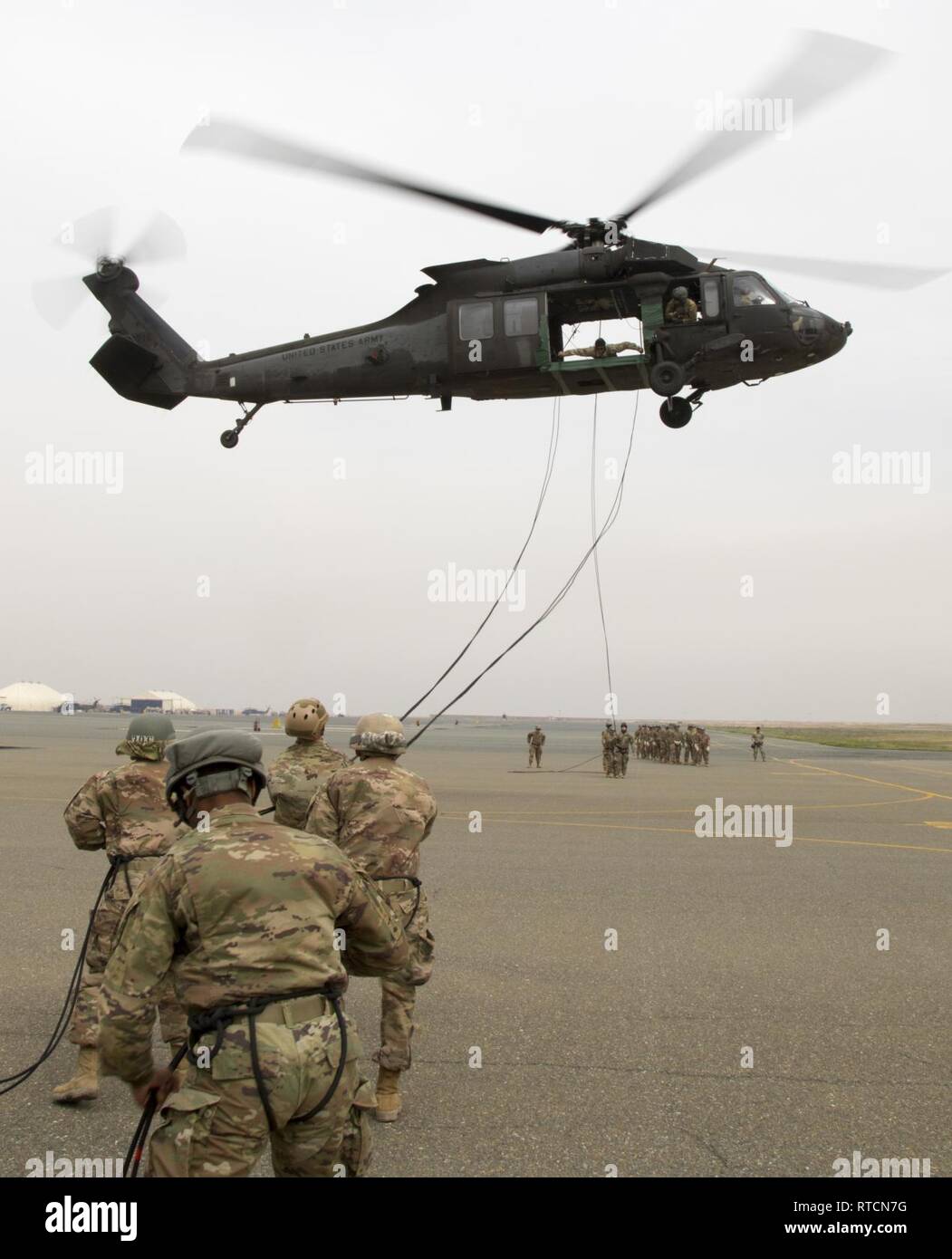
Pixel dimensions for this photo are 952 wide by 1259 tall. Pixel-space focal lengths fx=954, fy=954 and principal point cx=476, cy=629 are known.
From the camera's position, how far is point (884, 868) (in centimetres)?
1216

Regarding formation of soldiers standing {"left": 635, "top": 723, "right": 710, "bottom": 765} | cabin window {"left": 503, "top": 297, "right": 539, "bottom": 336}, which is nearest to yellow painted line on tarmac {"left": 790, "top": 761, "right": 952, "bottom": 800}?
formation of soldiers standing {"left": 635, "top": 723, "right": 710, "bottom": 765}

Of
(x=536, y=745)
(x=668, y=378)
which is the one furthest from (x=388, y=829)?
(x=536, y=745)

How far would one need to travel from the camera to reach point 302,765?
21.1 feet

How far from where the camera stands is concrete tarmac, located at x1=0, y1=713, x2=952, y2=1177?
4.49m

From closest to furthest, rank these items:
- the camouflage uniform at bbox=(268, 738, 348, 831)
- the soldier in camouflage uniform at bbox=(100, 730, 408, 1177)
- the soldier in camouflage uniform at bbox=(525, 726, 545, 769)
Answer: the soldier in camouflage uniform at bbox=(100, 730, 408, 1177), the camouflage uniform at bbox=(268, 738, 348, 831), the soldier in camouflage uniform at bbox=(525, 726, 545, 769)

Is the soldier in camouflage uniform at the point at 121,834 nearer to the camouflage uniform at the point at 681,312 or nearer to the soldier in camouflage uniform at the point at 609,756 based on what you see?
the camouflage uniform at the point at 681,312

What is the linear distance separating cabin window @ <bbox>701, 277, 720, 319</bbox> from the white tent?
19531cm

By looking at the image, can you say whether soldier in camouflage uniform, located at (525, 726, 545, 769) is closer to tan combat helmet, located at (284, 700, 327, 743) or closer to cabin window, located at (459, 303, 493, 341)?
cabin window, located at (459, 303, 493, 341)

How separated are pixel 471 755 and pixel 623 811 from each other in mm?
25533

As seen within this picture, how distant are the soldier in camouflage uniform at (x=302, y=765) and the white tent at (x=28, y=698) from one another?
651 feet

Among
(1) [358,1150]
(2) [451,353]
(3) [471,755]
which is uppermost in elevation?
(2) [451,353]
